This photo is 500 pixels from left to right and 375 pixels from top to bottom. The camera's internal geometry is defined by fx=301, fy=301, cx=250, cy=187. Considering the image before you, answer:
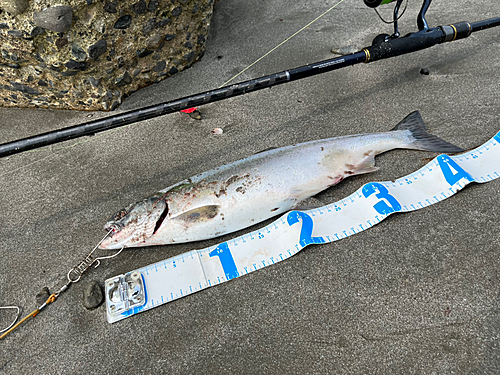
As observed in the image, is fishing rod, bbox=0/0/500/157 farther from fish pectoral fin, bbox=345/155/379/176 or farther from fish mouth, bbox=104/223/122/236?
fish pectoral fin, bbox=345/155/379/176

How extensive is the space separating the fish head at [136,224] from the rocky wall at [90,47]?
1628 mm

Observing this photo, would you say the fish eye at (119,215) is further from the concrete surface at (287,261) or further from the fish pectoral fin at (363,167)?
the fish pectoral fin at (363,167)

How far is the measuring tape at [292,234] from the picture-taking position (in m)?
1.90

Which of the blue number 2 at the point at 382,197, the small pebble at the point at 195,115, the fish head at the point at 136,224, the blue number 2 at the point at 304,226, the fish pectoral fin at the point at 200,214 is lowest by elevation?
the blue number 2 at the point at 382,197

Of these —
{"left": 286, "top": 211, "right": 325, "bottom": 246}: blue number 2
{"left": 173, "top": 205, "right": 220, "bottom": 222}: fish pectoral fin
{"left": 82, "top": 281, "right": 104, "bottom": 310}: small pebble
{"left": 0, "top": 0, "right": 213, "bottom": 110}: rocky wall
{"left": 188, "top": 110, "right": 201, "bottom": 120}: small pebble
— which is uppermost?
{"left": 0, "top": 0, "right": 213, "bottom": 110}: rocky wall

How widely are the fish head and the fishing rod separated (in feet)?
1.98

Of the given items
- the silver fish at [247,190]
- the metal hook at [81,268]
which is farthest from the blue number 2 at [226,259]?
the metal hook at [81,268]

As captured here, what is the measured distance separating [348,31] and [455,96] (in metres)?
1.81

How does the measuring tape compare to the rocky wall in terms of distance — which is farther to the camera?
the rocky wall

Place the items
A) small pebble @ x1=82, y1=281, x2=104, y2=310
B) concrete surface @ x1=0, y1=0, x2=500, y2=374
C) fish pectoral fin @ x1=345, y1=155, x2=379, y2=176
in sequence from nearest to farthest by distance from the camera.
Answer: concrete surface @ x1=0, y1=0, x2=500, y2=374, small pebble @ x1=82, y1=281, x2=104, y2=310, fish pectoral fin @ x1=345, y1=155, x2=379, y2=176

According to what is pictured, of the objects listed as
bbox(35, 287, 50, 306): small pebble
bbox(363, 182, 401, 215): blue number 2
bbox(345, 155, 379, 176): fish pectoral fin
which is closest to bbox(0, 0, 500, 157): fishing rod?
bbox(345, 155, 379, 176): fish pectoral fin

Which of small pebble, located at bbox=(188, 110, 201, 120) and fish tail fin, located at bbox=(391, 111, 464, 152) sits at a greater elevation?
small pebble, located at bbox=(188, 110, 201, 120)

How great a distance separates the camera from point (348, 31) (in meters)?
4.13

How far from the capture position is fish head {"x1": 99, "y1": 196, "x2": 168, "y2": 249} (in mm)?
2119
